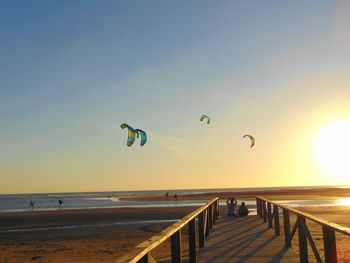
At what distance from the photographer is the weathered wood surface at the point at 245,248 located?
25.3 ft

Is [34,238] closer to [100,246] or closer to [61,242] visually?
[61,242]

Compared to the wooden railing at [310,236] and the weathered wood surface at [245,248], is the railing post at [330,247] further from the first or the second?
the weathered wood surface at [245,248]

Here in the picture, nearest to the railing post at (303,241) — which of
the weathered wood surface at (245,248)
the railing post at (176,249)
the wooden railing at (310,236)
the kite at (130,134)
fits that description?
the wooden railing at (310,236)

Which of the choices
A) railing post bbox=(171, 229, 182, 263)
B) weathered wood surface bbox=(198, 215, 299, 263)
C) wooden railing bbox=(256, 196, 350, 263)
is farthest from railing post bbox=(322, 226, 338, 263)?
weathered wood surface bbox=(198, 215, 299, 263)

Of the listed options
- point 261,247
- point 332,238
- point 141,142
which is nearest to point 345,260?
point 261,247

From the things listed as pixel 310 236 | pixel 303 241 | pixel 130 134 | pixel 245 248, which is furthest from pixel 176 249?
pixel 130 134

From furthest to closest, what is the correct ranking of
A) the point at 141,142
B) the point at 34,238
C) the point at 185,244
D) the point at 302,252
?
the point at 141,142
the point at 34,238
the point at 185,244
the point at 302,252

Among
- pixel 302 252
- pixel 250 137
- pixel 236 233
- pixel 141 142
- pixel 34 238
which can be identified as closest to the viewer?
pixel 302 252

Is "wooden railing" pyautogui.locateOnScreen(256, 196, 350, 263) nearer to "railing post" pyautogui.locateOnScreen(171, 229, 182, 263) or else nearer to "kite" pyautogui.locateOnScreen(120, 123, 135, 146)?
"railing post" pyautogui.locateOnScreen(171, 229, 182, 263)

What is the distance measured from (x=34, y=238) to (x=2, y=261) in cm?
534

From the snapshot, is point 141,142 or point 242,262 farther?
point 141,142

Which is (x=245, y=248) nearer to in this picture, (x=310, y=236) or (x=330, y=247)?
(x=310, y=236)

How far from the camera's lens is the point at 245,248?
8.90 metres

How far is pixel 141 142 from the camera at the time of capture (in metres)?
22.0
